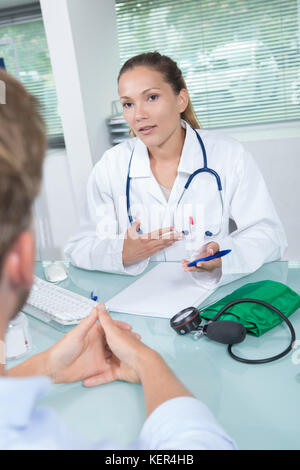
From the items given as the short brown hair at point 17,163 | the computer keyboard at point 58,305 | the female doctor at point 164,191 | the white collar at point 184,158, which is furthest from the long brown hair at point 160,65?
the short brown hair at point 17,163

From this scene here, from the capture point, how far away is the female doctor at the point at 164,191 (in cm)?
150

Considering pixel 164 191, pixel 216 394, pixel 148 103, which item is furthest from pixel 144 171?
pixel 216 394

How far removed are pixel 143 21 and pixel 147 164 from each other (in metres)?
1.89

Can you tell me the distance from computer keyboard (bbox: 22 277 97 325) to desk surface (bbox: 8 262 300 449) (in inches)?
2.3

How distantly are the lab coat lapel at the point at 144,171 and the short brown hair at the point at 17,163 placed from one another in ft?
3.86

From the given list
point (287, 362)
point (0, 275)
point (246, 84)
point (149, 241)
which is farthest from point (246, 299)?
point (246, 84)

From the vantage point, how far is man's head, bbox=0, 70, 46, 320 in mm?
433

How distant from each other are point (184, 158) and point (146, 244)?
0.40 meters

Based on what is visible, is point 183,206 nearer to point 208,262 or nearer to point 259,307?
point 208,262

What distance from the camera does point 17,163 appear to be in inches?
17.2

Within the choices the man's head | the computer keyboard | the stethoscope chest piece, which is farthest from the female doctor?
the man's head

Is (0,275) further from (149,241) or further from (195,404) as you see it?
(149,241)

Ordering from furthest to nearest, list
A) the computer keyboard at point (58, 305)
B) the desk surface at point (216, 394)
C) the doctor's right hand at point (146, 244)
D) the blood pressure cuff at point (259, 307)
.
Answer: the doctor's right hand at point (146, 244), the computer keyboard at point (58, 305), the blood pressure cuff at point (259, 307), the desk surface at point (216, 394)

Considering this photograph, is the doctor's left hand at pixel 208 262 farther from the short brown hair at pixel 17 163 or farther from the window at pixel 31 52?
the window at pixel 31 52
